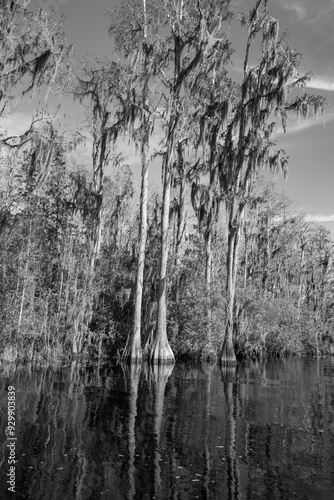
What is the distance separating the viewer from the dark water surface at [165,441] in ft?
15.8

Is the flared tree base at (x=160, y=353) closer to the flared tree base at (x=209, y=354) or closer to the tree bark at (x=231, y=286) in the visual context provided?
the tree bark at (x=231, y=286)

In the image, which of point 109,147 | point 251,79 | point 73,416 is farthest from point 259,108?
point 73,416

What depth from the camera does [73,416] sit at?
782cm

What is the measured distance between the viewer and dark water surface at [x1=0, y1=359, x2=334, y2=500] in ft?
15.8

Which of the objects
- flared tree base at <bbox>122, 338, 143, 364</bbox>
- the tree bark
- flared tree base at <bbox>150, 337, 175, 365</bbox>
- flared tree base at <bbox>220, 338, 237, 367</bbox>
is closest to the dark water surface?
flared tree base at <bbox>150, 337, 175, 365</bbox>

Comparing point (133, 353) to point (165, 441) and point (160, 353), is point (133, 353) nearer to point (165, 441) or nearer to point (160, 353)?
point (160, 353)

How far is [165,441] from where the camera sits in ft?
21.5

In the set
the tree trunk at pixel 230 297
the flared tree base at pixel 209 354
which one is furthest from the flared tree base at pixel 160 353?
the flared tree base at pixel 209 354

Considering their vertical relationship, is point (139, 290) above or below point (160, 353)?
above

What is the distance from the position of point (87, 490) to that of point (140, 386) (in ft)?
24.5

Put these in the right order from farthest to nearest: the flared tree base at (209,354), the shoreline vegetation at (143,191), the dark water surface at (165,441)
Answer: the flared tree base at (209,354)
the shoreline vegetation at (143,191)
the dark water surface at (165,441)

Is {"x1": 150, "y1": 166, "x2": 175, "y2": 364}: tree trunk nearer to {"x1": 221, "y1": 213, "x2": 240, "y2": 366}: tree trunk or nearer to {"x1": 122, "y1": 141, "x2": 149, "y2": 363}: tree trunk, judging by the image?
{"x1": 122, "y1": 141, "x2": 149, "y2": 363}: tree trunk

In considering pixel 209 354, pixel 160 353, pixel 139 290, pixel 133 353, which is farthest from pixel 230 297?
pixel 133 353

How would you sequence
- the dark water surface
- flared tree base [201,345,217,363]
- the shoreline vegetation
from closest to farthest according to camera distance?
the dark water surface, the shoreline vegetation, flared tree base [201,345,217,363]
